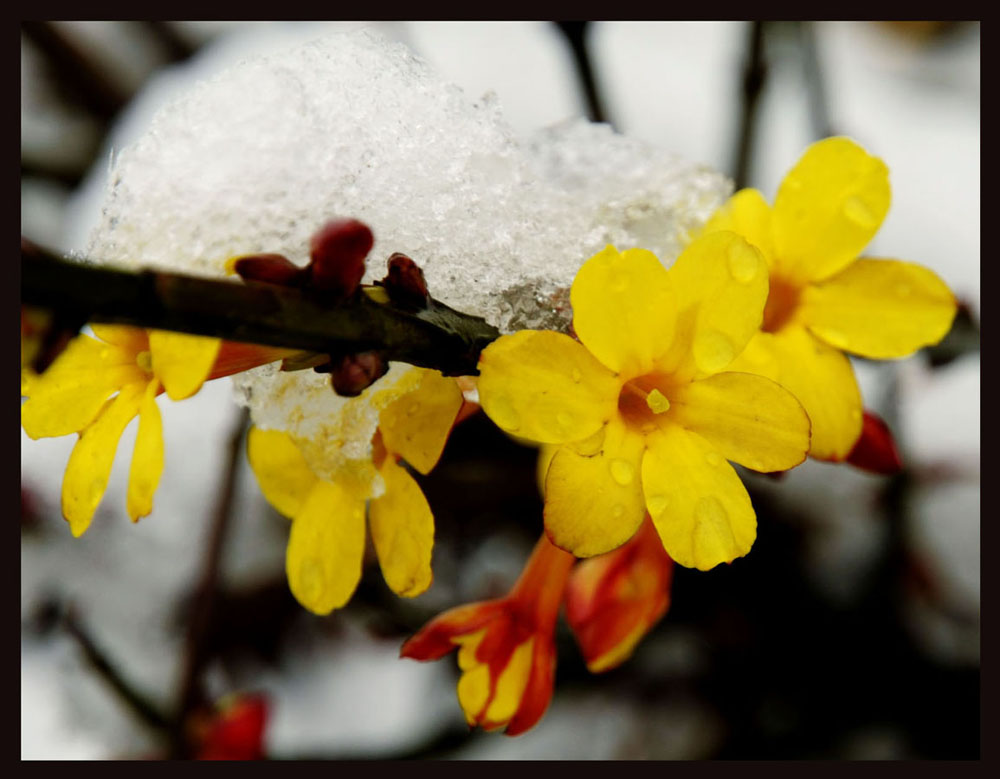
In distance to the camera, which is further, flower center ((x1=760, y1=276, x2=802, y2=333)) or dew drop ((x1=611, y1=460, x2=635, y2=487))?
flower center ((x1=760, y1=276, x2=802, y2=333))

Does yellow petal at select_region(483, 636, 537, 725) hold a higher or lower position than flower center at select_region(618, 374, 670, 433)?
lower

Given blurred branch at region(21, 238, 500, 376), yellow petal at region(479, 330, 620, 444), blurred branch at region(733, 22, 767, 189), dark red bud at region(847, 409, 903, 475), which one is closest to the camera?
blurred branch at region(21, 238, 500, 376)

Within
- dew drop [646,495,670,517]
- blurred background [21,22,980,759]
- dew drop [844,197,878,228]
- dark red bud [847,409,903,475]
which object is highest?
dew drop [844,197,878,228]

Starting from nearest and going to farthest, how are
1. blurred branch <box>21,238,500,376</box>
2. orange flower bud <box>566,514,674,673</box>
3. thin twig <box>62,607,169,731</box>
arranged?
blurred branch <box>21,238,500,376</box> → orange flower bud <box>566,514,674,673</box> → thin twig <box>62,607,169,731</box>

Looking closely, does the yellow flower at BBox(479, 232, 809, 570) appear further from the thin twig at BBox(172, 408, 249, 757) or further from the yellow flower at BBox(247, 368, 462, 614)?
the thin twig at BBox(172, 408, 249, 757)

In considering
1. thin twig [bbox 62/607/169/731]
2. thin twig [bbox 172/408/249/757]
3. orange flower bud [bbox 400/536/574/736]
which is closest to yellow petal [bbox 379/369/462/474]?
orange flower bud [bbox 400/536/574/736]

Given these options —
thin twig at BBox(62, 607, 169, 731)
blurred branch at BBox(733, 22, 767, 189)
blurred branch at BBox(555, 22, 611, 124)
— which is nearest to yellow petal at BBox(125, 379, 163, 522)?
thin twig at BBox(62, 607, 169, 731)

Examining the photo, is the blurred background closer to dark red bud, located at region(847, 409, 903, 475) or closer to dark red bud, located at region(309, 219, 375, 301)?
dark red bud, located at region(847, 409, 903, 475)
